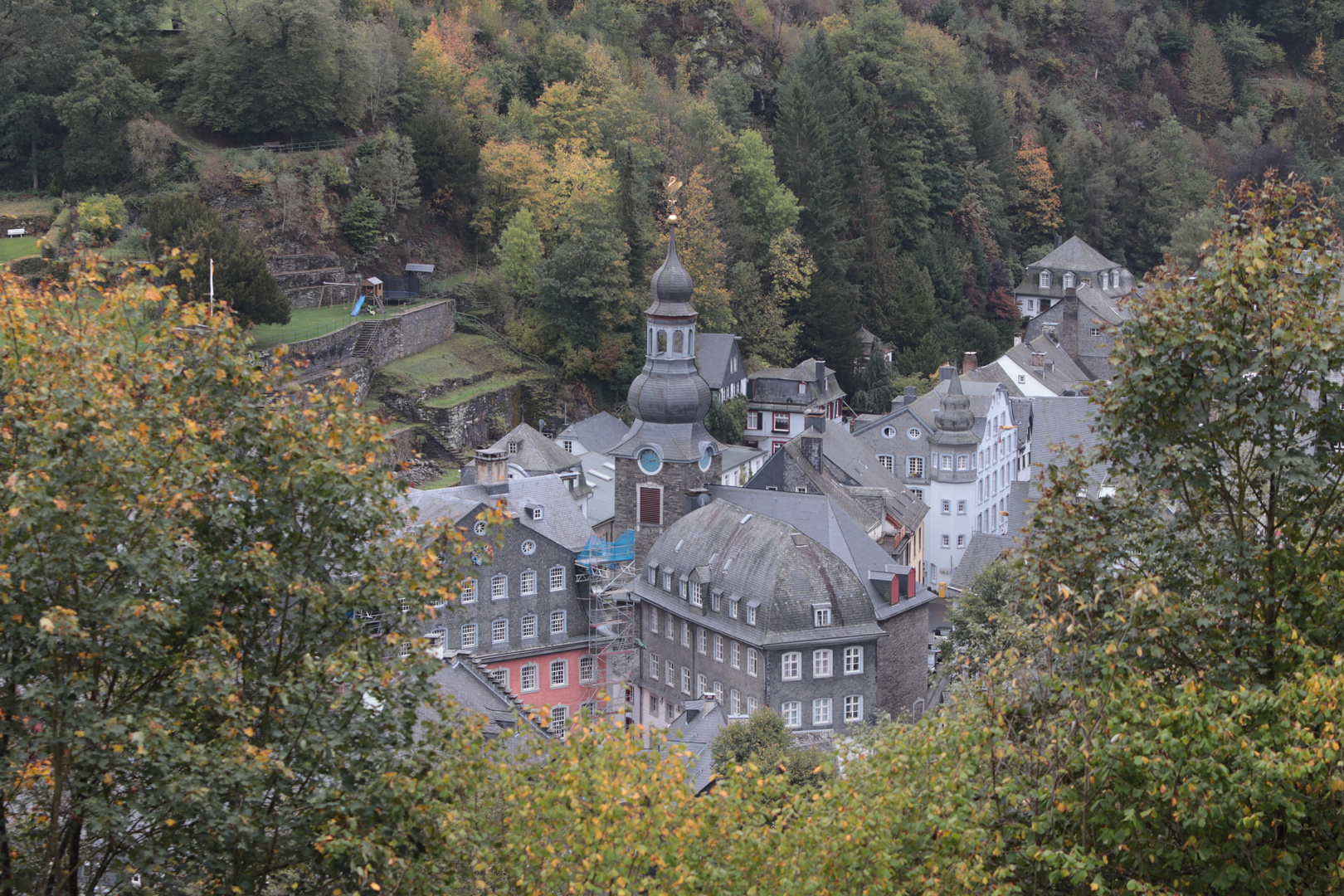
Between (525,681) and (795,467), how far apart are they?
1307 cm

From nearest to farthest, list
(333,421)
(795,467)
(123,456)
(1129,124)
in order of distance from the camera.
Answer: (123,456) → (333,421) → (795,467) → (1129,124)

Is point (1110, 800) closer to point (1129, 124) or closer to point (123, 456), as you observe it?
Answer: point (123, 456)

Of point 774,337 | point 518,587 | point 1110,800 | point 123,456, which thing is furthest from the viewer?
point 774,337

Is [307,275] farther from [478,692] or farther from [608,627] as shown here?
[478,692]

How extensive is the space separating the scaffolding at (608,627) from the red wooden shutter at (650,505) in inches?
55.8

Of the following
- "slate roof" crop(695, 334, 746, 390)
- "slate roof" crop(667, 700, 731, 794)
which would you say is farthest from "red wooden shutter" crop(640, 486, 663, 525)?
"slate roof" crop(695, 334, 746, 390)

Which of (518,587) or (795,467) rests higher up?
(795,467)

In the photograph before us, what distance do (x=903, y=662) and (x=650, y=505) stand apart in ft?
31.1

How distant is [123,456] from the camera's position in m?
13.8

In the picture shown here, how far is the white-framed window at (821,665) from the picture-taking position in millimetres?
42812

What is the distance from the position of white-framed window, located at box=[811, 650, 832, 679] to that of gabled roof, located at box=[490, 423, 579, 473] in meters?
16.0

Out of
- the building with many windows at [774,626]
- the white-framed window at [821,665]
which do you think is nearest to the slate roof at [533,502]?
the building with many windows at [774,626]

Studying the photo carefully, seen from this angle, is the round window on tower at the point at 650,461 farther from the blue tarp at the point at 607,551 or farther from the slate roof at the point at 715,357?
the slate roof at the point at 715,357

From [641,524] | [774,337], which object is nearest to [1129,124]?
[774,337]
